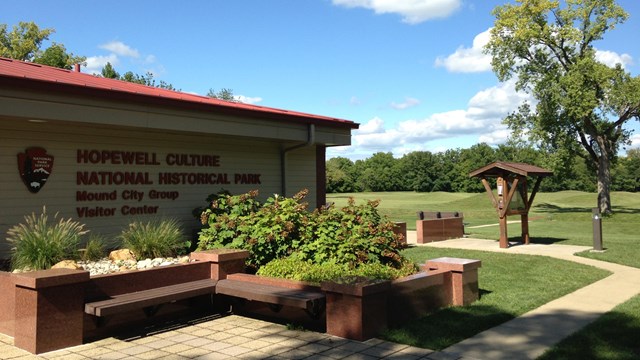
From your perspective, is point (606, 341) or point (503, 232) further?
point (503, 232)

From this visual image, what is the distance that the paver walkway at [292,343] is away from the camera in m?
5.36

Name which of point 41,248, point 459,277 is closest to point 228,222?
point 41,248

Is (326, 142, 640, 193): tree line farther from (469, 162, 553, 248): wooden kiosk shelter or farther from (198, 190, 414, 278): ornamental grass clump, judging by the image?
(198, 190, 414, 278): ornamental grass clump

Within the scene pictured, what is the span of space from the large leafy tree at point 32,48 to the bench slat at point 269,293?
36027 mm

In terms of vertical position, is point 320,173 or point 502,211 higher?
point 320,173

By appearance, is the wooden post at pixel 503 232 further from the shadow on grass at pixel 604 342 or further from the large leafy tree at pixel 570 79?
the large leafy tree at pixel 570 79

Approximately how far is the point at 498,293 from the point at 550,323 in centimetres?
182

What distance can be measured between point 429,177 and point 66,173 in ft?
311

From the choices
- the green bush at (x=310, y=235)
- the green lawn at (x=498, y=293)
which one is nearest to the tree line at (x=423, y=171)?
the green lawn at (x=498, y=293)

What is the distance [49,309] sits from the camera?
18.0 ft

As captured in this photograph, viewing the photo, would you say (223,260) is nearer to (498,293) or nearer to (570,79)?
(498,293)

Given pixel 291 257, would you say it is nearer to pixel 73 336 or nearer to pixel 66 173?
pixel 73 336

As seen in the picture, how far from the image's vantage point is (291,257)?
7.84 meters

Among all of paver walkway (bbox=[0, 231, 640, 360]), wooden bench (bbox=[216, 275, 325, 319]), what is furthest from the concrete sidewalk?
wooden bench (bbox=[216, 275, 325, 319])
